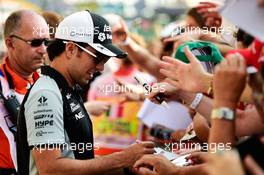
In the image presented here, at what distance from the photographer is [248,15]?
151 inches

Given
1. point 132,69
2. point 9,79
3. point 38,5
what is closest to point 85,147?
point 9,79

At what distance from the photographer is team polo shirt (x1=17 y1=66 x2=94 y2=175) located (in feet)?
15.6

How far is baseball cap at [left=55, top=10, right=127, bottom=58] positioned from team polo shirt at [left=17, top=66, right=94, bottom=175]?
27 cm

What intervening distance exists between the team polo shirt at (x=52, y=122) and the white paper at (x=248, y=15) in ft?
4.61

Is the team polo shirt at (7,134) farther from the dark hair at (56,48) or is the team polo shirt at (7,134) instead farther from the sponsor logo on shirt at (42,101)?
the sponsor logo on shirt at (42,101)

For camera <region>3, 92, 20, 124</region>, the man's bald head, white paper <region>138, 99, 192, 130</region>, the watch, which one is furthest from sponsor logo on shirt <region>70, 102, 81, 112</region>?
white paper <region>138, 99, 192, 130</region>

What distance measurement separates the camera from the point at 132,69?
9930 millimetres

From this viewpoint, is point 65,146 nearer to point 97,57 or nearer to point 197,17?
point 97,57

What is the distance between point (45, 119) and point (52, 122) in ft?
0.15

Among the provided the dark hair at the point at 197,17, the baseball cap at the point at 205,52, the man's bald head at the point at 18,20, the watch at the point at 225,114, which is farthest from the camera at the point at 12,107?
the watch at the point at 225,114

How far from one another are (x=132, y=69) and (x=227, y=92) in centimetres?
608

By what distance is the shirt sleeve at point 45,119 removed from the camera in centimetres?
475

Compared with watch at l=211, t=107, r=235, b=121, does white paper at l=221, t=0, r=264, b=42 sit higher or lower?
higher

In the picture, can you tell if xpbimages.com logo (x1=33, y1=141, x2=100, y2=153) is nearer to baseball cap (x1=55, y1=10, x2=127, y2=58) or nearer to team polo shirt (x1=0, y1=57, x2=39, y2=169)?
baseball cap (x1=55, y1=10, x2=127, y2=58)
